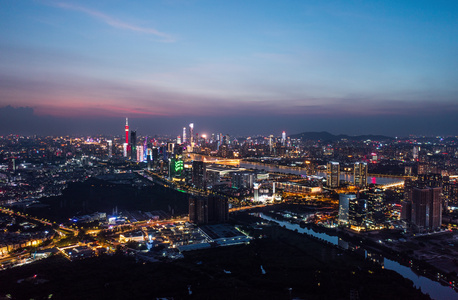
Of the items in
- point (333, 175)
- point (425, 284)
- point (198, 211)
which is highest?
point (333, 175)

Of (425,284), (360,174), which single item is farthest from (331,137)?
(425,284)

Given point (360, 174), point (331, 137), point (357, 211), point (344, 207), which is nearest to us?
point (357, 211)

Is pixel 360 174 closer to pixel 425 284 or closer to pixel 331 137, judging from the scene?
pixel 425 284

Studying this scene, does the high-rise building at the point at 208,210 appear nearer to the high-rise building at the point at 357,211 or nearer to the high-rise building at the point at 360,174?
the high-rise building at the point at 357,211

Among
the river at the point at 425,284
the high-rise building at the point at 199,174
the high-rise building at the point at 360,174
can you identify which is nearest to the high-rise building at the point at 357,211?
the river at the point at 425,284

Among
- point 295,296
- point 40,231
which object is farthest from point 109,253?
point 295,296

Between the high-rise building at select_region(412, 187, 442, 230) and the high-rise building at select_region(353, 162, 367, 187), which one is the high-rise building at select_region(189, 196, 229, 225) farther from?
the high-rise building at select_region(353, 162, 367, 187)

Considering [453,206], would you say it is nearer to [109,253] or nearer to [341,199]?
[341,199]
